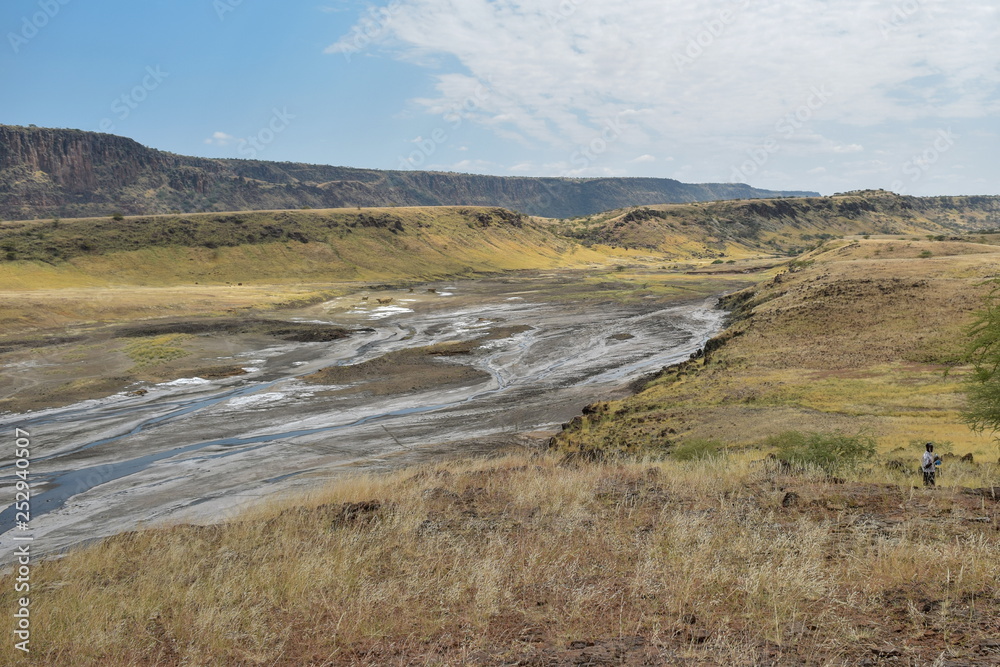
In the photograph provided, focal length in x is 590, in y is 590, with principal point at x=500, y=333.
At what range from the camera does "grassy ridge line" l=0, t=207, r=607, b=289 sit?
8831 centimetres

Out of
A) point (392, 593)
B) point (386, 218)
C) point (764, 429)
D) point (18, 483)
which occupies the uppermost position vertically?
point (386, 218)

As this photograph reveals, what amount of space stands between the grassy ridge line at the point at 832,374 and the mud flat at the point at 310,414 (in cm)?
539

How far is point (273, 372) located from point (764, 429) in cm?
3151

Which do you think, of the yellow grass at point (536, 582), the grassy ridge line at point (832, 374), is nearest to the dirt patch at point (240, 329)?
the grassy ridge line at point (832, 374)

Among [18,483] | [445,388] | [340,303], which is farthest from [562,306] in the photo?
[18,483]

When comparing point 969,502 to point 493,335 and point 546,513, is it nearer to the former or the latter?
point 546,513

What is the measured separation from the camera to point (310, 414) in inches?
1215

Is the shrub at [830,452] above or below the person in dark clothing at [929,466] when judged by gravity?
below

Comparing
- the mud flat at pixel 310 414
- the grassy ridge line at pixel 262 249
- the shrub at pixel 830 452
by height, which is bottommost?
the mud flat at pixel 310 414

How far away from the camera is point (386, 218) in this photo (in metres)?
136

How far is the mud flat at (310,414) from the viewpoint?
67.4 ft

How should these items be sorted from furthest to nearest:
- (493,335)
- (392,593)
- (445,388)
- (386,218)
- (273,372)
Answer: (386,218) < (493,335) < (273,372) < (445,388) < (392,593)

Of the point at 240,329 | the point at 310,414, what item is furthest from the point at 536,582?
the point at 240,329

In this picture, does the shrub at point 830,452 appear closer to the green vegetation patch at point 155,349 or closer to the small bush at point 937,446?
the small bush at point 937,446
